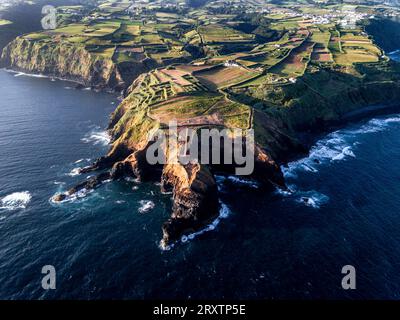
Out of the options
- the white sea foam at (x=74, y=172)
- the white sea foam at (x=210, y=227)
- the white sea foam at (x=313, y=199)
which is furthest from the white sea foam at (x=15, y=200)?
the white sea foam at (x=313, y=199)

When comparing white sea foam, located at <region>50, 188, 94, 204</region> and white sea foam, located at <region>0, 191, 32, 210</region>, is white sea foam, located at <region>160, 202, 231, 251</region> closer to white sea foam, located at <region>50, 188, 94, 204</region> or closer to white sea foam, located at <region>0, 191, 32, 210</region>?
white sea foam, located at <region>50, 188, 94, 204</region>

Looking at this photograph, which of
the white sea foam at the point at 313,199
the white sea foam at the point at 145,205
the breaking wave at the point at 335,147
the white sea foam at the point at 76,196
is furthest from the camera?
the breaking wave at the point at 335,147

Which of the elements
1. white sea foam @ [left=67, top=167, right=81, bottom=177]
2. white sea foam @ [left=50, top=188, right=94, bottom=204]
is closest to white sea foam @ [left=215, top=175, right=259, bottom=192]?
white sea foam @ [left=50, top=188, right=94, bottom=204]

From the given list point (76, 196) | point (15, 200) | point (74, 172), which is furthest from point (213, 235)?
point (15, 200)

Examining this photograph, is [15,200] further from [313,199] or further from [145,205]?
[313,199]

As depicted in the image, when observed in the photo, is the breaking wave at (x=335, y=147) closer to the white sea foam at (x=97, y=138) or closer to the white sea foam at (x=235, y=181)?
the white sea foam at (x=235, y=181)
